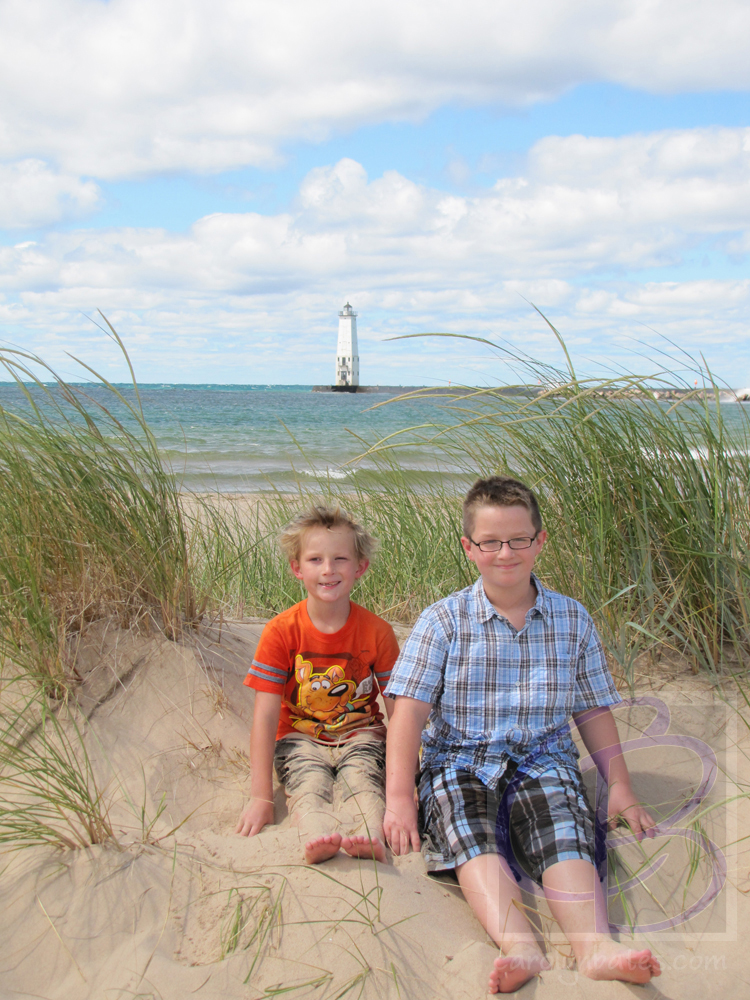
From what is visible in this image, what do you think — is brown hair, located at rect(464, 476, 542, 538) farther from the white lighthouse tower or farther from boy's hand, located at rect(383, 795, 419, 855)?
the white lighthouse tower

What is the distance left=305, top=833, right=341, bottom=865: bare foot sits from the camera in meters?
1.82

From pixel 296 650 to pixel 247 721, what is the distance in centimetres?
38

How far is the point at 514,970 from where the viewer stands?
1.56 metres

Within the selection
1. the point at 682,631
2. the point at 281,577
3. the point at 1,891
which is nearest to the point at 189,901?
the point at 1,891

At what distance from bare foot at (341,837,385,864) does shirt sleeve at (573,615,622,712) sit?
719mm

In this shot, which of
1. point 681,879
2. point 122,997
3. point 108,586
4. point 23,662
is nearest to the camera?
point 122,997

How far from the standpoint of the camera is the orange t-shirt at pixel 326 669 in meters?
2.41

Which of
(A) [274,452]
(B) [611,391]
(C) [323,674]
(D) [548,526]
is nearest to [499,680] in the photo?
(C) [323,674]

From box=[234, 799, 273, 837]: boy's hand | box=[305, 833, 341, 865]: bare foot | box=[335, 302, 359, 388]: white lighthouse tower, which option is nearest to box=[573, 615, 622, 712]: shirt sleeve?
box=[305, 833, 341, 865]: bare foot

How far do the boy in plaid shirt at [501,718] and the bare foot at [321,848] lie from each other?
0.20 m

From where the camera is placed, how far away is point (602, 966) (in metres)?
1.58

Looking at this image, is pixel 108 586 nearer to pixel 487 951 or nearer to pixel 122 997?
pixel 122 997

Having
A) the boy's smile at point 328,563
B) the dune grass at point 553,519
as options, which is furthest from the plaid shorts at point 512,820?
the dune grass at point 553,519

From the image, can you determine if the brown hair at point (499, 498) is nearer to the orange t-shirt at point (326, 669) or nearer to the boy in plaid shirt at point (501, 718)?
the boy in plaid shirt at point (501, 718)
